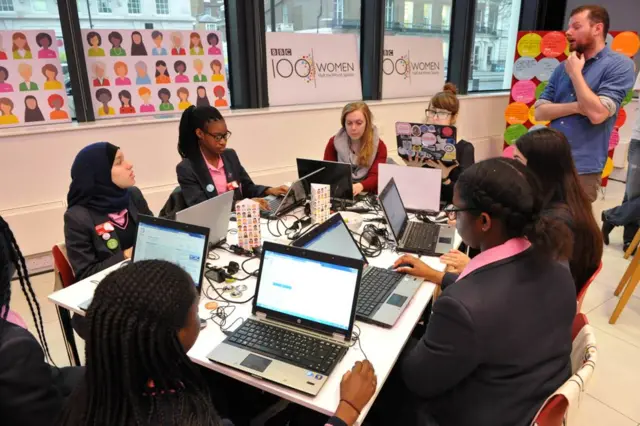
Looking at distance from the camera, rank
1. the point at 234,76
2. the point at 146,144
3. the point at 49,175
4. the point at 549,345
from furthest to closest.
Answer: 1. the point at 234,76
2. the point at 146,144
3. the point at 49,175
4. the point at 549,345

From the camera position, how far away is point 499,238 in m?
1.27

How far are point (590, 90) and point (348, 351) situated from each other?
223cm

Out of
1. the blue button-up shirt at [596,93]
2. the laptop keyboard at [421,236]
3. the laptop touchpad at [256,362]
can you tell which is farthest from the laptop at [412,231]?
the blue button-up shirt at [596,93]

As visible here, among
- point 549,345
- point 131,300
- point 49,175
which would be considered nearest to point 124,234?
point 131,300

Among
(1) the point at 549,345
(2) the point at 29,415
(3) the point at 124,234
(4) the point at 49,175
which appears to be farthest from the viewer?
(4) the point at 49,175

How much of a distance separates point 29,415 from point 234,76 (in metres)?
3.75

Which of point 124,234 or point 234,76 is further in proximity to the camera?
point 234,76

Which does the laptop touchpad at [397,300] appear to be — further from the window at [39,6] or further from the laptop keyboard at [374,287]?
the window at [39,6]

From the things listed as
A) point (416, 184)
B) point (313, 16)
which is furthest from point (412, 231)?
point (313, 16)

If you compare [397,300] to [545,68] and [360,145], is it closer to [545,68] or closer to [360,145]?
[360,145]

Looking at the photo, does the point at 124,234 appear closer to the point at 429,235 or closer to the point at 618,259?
the point at 429,235

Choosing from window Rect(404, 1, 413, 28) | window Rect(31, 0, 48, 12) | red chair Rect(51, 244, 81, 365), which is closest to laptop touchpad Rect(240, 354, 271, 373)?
red chair Rect(51, 244, 81, 365)

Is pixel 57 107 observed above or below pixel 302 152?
above

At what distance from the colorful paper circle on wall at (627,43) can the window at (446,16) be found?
2051 mm
